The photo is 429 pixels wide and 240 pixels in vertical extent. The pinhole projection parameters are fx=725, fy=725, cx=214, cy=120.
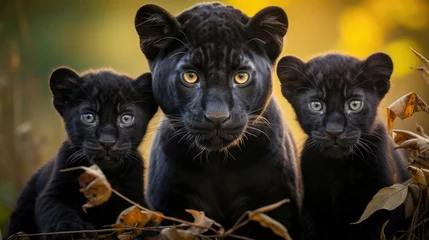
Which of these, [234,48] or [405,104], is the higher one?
[234,48]

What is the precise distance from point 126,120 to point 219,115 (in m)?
0.60

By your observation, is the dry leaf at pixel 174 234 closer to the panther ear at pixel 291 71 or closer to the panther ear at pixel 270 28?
the panther ear at pixel 270 28

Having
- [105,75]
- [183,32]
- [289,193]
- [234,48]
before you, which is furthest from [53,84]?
[289,193]

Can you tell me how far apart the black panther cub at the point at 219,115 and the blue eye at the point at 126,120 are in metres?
0.17

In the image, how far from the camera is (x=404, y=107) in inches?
140

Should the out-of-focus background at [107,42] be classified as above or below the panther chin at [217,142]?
above

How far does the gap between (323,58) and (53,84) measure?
1.54 metres

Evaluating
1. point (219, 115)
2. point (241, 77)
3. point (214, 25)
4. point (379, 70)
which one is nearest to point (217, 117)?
point (219, 115)

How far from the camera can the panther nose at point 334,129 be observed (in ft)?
12.4

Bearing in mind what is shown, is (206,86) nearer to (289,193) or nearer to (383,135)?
(289,193)

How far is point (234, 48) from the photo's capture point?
3602 millimetres

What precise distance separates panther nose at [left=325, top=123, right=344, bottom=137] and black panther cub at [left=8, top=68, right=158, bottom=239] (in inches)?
37.5

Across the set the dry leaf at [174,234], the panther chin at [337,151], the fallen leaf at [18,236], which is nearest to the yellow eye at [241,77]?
the panther chin at [337,151]

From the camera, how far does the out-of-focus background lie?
454cm
